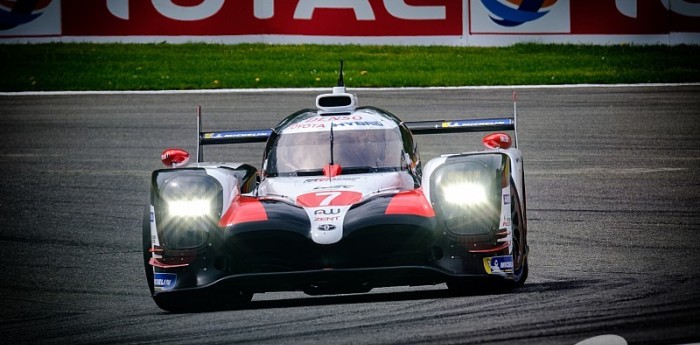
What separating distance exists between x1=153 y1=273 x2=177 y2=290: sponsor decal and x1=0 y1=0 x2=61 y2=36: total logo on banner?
15.5 meters

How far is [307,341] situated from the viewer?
7293 millimetres

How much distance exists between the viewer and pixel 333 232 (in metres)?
8.47

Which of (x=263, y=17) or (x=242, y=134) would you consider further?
(x=263, y=17)

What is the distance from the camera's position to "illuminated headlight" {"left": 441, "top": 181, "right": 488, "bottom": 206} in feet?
28.7

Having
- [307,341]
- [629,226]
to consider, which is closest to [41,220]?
[629,226]

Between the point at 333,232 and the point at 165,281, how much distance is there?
1.14 meters

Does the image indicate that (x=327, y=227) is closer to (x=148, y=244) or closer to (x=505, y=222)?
(x=505, y=222)

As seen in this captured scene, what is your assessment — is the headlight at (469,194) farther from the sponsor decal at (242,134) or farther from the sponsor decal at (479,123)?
the sponsor decal at (242,134)

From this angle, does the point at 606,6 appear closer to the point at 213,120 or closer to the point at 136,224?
the point at 213,120

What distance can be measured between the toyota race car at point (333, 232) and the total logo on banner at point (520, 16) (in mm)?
13928

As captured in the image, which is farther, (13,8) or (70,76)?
(13,8)

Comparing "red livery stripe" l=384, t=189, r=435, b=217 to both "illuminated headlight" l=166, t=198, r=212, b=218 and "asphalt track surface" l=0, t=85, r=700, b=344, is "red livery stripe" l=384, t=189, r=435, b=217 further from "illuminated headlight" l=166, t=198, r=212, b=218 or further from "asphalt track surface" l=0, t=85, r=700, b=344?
"illuminated headlight" l=166, t=198, r=212, b=218

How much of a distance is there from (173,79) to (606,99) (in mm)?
6497

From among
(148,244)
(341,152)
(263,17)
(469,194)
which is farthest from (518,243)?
(263,17)
